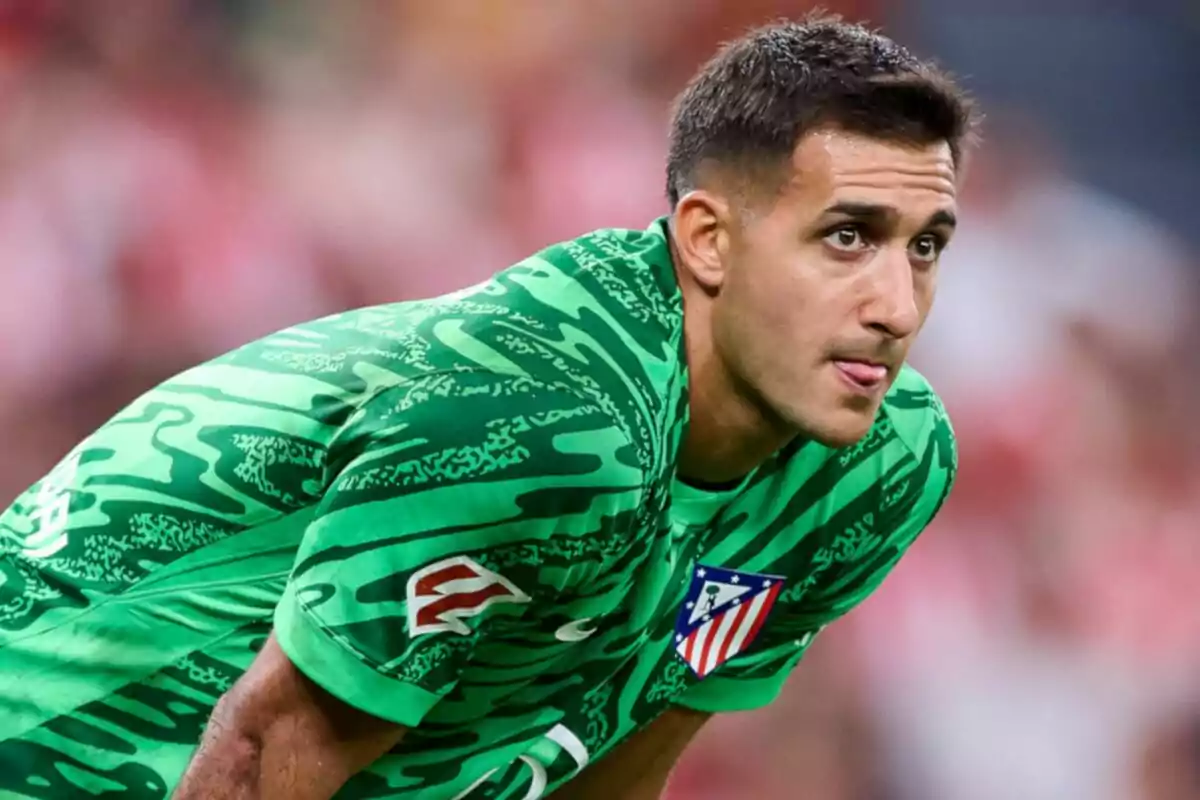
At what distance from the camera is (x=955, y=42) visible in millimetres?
2453

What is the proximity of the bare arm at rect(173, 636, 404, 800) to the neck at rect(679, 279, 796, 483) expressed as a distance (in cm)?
32

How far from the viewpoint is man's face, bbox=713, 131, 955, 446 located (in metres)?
1.11

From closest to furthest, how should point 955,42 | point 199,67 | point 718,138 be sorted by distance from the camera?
point 718,138 < point 199,67 < point 955,42

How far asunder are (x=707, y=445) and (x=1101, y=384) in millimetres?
1475

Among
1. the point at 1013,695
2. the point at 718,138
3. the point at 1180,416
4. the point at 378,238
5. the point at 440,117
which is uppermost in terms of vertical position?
the point at 718,138

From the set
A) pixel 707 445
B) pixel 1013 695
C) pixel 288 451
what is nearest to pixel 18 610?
pixel 288 451

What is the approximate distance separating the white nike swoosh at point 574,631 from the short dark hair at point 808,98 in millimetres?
335

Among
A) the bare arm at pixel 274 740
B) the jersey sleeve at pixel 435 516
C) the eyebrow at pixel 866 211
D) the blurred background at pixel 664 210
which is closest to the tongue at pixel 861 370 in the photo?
the eyebrow at pixel 866 211

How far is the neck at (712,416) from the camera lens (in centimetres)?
115

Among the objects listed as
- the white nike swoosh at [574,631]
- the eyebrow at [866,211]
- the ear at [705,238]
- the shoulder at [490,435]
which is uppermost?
the eyebrow at [866,211]

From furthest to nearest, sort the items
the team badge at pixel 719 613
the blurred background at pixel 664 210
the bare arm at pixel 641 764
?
1. the blurred background at pixel 664 210
2. the bare arm at pixel 641 764
3. the team badge at pixel 719 613

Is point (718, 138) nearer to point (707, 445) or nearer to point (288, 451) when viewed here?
point (707, 445)

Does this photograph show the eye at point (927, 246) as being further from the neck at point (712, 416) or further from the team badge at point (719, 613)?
the team badge at point (719, 613)

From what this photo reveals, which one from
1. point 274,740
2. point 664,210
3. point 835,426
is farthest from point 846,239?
point 664,210
